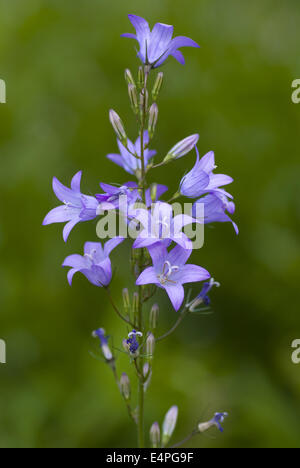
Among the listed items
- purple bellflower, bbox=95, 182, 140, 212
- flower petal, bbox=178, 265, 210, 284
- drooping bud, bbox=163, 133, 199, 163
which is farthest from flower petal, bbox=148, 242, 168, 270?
drooping bud, bbox=163, 133, 199, 163

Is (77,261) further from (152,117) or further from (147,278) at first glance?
(152,117)

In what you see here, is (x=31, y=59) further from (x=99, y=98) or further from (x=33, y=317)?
(x=33, y=317)

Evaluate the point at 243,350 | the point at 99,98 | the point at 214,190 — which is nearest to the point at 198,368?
the point at 243,350

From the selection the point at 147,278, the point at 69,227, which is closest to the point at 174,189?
the point at 69,227

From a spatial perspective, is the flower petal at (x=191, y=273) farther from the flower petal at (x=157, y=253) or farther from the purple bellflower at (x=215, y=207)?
the purple bellflower at (x=215, y=207)

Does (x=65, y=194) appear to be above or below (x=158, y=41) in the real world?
below
